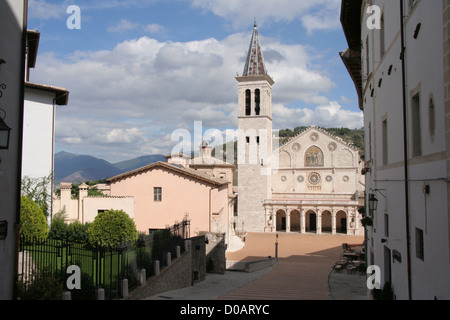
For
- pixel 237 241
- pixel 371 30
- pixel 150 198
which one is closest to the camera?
pixel 371 30

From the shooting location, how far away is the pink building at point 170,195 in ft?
85.5

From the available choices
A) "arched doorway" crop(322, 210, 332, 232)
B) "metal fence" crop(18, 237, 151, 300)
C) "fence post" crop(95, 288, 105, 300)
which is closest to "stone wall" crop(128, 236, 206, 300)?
"metal fence" crop(18, 237, 151, 300)

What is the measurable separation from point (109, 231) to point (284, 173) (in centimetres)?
3983

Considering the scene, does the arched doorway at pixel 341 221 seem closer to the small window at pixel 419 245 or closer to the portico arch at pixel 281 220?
the portico arch at pixel 281 220

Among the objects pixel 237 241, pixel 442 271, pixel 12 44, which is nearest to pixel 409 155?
pixel 442 271

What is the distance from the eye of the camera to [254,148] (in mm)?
50125

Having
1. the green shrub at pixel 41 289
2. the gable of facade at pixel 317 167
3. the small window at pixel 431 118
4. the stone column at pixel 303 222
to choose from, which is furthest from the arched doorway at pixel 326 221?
the small window at pixel 431 118

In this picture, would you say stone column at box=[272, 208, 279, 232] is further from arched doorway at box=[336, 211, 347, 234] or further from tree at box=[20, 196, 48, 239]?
tree at box=[20, 196, 48, 239]

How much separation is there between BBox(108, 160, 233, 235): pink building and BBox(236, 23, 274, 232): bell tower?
74.6ft

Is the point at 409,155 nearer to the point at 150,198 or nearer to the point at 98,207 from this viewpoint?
the point at 98,207

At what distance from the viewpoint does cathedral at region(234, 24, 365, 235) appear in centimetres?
4988

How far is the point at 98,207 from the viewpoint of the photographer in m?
23.6

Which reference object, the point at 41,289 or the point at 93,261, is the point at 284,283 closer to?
the point at 93,261

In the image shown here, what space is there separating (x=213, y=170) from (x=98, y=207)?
2669 centimetres
